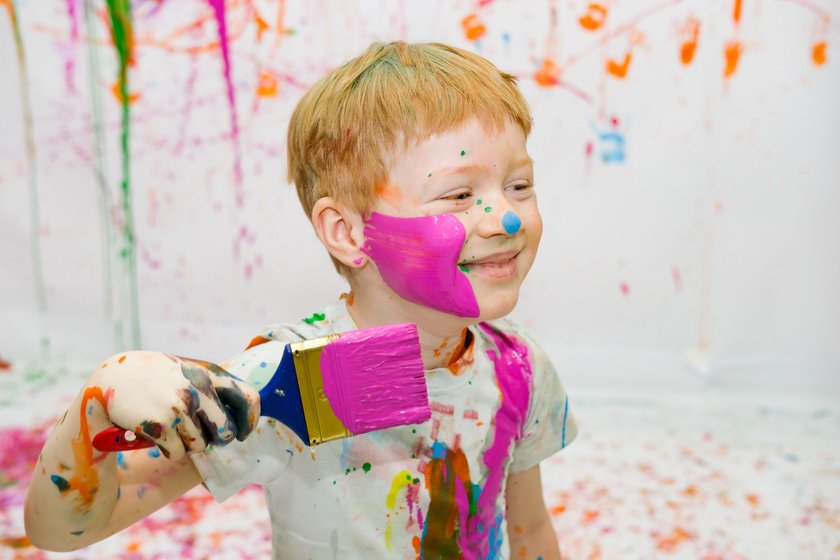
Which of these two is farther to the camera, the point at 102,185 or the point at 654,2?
the point at 102,185

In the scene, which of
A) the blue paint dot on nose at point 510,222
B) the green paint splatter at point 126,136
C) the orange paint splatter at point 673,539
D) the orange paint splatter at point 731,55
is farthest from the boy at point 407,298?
the green paint splatter at point 126,136

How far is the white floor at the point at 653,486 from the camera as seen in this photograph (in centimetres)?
145

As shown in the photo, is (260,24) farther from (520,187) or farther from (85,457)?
(85,457)

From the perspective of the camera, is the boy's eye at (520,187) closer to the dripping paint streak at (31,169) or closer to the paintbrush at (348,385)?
the paintbrush at (348,385)

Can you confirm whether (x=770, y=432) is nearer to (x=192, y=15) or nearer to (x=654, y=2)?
(x=654, y=2)

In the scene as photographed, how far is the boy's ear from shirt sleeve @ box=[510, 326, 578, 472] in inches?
8.7

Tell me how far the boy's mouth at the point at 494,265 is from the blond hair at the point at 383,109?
0.37 ft

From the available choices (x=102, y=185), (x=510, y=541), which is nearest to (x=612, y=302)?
(x=510, y=541)

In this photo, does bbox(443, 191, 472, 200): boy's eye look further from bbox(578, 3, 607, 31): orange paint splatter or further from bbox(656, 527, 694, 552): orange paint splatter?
bbox(578, 3, 607, 31): orange paint splatter

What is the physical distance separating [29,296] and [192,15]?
0.81m

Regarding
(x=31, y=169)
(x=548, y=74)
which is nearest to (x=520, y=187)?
(x=548, y=74)

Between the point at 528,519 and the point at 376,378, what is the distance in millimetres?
365

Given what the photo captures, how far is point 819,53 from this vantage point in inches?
71.1

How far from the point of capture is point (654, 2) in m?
1.80
